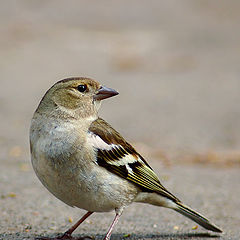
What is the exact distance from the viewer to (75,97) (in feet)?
19.1

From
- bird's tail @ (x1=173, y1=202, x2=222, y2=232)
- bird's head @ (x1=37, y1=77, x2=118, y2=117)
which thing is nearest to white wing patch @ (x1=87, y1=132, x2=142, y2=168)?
bird's head @ (x1=37, y1=77, x2=118, y2=117)

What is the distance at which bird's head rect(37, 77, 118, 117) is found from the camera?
5758mm

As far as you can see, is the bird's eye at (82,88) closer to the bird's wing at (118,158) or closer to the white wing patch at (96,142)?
the bird's wing at (118,158)

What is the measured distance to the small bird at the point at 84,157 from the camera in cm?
538

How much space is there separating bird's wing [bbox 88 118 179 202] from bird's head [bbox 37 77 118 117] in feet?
0.55

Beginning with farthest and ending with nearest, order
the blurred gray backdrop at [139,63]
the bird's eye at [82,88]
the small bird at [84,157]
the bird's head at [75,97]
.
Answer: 1. the blurred gray backdrop at [139,63]
2. the bird's eye at [82,88]
3. the bird's head at [75,97]
4. the small bird at [84,157]

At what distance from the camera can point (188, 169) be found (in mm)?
9352

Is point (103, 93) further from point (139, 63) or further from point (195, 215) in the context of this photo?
point (139, 63)

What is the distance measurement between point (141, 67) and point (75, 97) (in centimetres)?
1002

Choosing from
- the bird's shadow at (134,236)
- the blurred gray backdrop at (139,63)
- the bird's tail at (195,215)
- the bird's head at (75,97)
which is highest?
the blurred gray backdrop at (139,63)

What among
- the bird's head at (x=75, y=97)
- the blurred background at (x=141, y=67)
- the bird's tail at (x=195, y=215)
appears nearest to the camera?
the bird's head at (x=75, y=97)

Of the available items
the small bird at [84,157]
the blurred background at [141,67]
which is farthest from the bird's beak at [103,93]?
the blurred background at [141,67]

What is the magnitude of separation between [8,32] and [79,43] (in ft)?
7.06

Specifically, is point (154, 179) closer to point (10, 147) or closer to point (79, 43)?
point (10, 147)
